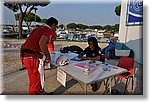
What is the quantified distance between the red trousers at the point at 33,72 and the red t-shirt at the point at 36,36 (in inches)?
4.9

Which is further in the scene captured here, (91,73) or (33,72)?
(33,72)

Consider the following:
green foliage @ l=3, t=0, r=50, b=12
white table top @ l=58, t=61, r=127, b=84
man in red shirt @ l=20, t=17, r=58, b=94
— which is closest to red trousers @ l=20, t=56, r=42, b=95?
man in red shirt @ l=20, t=17, r=58, b=94

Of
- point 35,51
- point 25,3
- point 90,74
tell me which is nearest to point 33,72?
point 35,51

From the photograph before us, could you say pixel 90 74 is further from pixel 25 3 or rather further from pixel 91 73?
pixel 25 3

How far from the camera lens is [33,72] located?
2654 mm

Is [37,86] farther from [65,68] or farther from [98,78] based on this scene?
[98,78]

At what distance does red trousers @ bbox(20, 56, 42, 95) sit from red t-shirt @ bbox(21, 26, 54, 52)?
0.12 meters

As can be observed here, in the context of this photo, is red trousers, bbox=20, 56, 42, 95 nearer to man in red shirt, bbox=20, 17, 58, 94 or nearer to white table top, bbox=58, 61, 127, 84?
man in red shirt, bbox=20, 17, 58, 94

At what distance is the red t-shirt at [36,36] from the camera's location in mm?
2564

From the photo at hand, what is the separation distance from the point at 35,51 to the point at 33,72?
27 centimetres

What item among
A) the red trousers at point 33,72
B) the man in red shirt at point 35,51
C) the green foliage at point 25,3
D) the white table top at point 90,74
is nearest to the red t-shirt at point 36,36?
the man in red shirt at point 35,51

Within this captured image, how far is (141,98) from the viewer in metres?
2.38

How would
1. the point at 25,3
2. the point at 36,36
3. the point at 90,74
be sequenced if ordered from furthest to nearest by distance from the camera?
the point at 25,3, the point at 36,36, the point at 90,74

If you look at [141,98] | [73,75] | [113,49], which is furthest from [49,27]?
[113,49]
